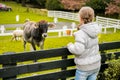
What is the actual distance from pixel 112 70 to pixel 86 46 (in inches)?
65.7

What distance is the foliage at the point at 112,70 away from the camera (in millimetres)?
7453

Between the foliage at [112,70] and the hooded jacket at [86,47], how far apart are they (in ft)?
4.09

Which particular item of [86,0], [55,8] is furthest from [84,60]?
[55,8]

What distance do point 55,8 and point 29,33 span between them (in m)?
39.2

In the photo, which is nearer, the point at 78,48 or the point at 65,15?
the point at 78,48

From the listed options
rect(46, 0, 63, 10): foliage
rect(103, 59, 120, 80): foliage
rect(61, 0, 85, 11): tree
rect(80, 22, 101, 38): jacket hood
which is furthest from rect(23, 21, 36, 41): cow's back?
rect(46, 0, 63, 10): foliage

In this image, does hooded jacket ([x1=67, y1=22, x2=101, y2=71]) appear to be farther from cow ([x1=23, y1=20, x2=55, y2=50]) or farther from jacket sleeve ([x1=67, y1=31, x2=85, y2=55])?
cow ([x1=23, y1=20, x2=55, y2=50])

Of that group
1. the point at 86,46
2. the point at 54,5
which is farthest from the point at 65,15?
the point at 86,46

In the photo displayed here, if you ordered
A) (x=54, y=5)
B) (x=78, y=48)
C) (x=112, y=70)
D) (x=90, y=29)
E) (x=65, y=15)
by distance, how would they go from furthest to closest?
(x=54, y=5) → (x=65, y=15) → (x=112, y=70) → (x=90, y=29) → (x=78, y=48)

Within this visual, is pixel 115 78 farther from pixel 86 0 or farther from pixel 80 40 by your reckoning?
pixel 86 0

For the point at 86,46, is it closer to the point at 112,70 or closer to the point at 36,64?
the point at 36,64

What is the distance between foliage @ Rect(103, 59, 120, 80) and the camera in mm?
7453

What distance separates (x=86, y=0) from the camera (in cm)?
4341

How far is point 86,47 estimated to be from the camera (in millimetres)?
6133
